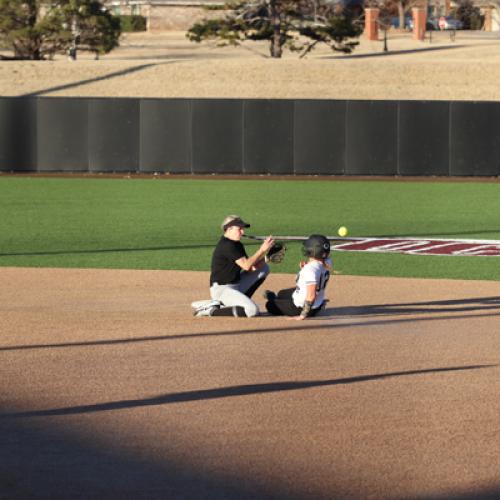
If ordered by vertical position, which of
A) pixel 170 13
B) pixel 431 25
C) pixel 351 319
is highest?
pixel 170 13

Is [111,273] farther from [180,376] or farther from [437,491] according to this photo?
[437,491]

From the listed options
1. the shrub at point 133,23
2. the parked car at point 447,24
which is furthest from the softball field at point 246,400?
the parked car at point 447,24

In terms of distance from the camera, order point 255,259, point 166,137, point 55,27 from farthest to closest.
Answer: point 55,27, point 166,137, point 255,259

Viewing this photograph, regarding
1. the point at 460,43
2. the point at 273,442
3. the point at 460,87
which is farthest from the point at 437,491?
the point at 460,43

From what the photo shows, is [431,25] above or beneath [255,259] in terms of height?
above

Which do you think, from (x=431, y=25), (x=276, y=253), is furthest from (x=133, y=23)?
(x=276, y=253)

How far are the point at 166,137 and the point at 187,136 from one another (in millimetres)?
641

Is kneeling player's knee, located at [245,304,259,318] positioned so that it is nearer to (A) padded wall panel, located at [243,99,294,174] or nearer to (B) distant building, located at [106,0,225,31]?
(A) padded wall panel, located at [243,99,294,174]

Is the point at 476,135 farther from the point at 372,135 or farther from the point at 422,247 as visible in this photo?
the point at 422,247

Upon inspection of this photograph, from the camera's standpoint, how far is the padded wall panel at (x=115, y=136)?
3950 centimetres

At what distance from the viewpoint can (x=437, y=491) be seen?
696 cm

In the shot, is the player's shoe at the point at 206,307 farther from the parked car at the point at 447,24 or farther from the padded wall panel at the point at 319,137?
the parked car at the point at 447,24

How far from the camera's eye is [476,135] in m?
38.9

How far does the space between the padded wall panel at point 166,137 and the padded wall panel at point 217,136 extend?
273 mm
